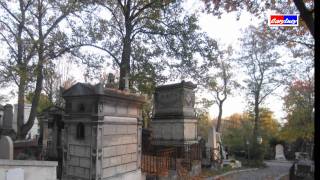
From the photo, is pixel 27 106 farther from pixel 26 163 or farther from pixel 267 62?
pixel 26 163

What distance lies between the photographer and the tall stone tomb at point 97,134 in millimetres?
9766

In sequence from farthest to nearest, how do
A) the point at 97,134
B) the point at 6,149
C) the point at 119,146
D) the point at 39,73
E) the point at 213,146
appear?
the point at 213,146 → the point at 39,73 → the point at 119,146 → the point at 97,134 → the point at 6,149

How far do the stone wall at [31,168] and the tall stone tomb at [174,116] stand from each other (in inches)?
335

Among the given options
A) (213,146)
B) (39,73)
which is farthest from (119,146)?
(213,146)

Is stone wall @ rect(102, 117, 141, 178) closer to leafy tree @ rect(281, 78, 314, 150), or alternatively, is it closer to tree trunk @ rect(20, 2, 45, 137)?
tree trunk @ rect(20, 2, 45, 137)

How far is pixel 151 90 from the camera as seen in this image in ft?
58.9

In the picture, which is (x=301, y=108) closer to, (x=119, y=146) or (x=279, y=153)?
(x=279, y=153)

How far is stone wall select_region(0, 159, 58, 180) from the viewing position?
759cm

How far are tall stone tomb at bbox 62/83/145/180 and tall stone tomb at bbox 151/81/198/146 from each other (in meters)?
5.58

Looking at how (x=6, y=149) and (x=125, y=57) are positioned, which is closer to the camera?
(x=6, y=149)

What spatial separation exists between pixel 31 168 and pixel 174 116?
9.45 meters

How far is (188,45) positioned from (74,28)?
6.51m

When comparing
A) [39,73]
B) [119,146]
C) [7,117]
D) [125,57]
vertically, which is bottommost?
[119,146]

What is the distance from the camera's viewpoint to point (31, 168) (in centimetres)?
824
